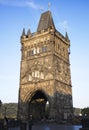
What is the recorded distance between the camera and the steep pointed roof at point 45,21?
4534 centimetres

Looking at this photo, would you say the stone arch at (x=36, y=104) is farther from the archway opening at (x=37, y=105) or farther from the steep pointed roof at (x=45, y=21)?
the steep pointed roof at (x=45, y=21)

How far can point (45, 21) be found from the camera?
46906mm

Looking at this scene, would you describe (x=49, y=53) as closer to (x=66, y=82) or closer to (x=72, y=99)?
(x=66, y=82)

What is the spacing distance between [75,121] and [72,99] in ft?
16.9

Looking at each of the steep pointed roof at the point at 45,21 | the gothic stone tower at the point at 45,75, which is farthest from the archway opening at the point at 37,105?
the steep pointed roof at the point at 45,21

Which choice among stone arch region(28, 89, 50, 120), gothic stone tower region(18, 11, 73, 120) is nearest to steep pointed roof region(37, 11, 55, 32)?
gothic stone tower region(18, 11, 73, 120)

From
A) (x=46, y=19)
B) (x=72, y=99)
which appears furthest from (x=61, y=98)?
(x=46, y=19)

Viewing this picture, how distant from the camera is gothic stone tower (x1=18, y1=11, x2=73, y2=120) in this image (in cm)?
3797

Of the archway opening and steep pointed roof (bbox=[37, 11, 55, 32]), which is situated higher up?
steep pointed roof (bbox=[37, 11, 55, 32])

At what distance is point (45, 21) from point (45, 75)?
49.1 feet

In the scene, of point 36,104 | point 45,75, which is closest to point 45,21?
point 45,75

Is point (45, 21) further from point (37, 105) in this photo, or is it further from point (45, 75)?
point (37, 105)

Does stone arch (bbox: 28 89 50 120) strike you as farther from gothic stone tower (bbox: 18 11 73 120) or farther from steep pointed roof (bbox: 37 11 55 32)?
steep pointed roof (bbox: 37 11 55 32)

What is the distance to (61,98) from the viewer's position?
127 feet
